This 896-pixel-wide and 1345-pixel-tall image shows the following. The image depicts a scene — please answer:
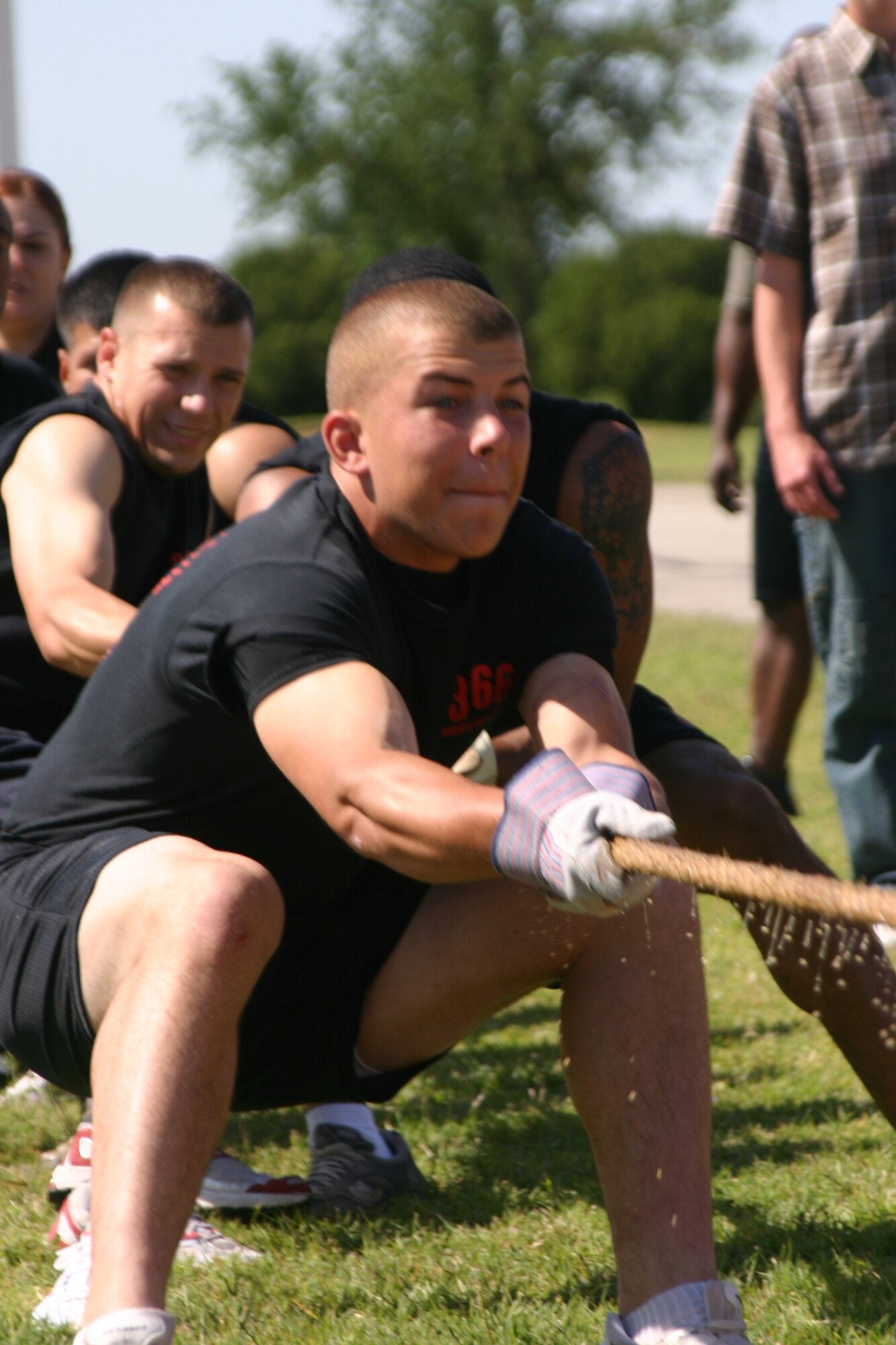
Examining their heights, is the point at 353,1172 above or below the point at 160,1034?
below

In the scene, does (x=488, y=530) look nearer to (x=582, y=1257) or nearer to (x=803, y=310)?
(x=582, y=1257)

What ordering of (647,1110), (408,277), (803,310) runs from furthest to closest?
1. (803,310)
2. (408,277)
3. (647,1110)

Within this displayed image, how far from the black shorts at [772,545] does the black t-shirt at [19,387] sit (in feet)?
6.66

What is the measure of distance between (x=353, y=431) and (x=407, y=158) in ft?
135

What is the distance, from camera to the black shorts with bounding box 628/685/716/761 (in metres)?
2.91

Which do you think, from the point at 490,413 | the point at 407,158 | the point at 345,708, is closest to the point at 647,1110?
the point at 345,708

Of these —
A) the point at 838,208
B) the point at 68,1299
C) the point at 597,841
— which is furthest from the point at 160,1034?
the point at 838,208

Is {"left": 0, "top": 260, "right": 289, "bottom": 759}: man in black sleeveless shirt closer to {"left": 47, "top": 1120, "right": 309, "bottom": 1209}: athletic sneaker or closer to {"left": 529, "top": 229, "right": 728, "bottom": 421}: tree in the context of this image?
{"left": 47, "top": 1120, "right": 309, "bottom": 1209}: athletic sneaker

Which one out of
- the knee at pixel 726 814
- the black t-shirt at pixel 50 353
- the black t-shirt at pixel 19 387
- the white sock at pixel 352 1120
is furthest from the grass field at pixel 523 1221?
the black t-shirt at pixel 50 353

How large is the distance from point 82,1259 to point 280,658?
1.06 metres

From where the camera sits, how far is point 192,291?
336 cm

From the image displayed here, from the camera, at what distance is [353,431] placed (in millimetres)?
2205

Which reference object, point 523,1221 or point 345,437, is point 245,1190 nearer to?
point 523,1221

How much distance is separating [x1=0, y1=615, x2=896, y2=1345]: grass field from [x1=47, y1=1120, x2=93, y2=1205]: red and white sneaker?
99 millimetres
